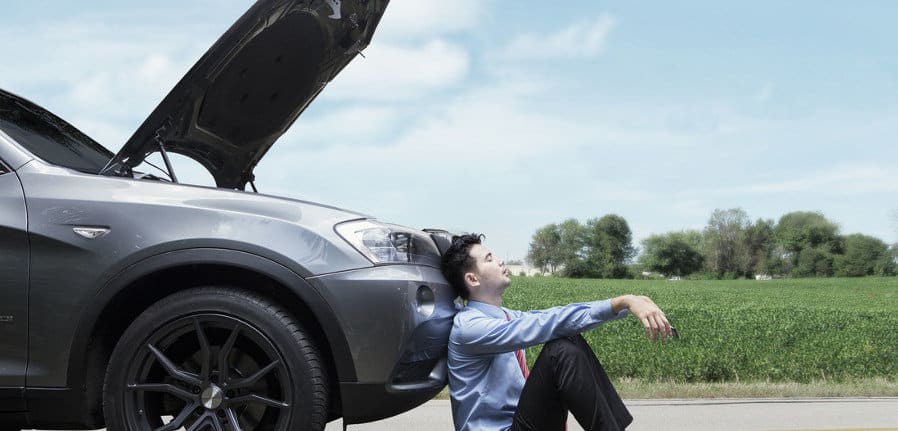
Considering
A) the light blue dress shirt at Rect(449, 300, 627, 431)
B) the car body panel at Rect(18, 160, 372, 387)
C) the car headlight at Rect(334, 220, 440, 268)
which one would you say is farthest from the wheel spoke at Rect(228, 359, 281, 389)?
the light blue dress shirt at Rect(449, 300, 627, 431)

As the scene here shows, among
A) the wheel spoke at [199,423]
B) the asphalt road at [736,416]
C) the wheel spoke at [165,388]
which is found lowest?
the asphalt road at [736,416]

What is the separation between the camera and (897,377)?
11.3m

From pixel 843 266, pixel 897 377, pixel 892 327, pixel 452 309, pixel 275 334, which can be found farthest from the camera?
pixel 843 266

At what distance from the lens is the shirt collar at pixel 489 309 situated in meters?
3.64

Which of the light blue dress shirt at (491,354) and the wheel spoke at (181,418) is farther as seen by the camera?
the wheel spoke at (181,418)

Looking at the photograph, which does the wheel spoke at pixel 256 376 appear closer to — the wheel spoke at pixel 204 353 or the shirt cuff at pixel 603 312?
the wheel spoke at pixel 204 353

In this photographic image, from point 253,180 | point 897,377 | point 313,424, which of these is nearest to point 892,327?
point 897,377

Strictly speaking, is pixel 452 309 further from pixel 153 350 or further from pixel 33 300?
pixel 33 300

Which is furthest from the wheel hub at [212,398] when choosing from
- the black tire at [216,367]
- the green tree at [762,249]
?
the green tree at [762,249]

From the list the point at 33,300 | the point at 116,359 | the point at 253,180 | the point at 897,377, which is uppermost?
the point at 253,180

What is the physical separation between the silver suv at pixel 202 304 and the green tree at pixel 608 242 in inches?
5648

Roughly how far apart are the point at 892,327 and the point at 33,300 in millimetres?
13754

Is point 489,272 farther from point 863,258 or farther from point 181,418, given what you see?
point 863,258

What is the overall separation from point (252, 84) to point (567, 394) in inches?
91.6
